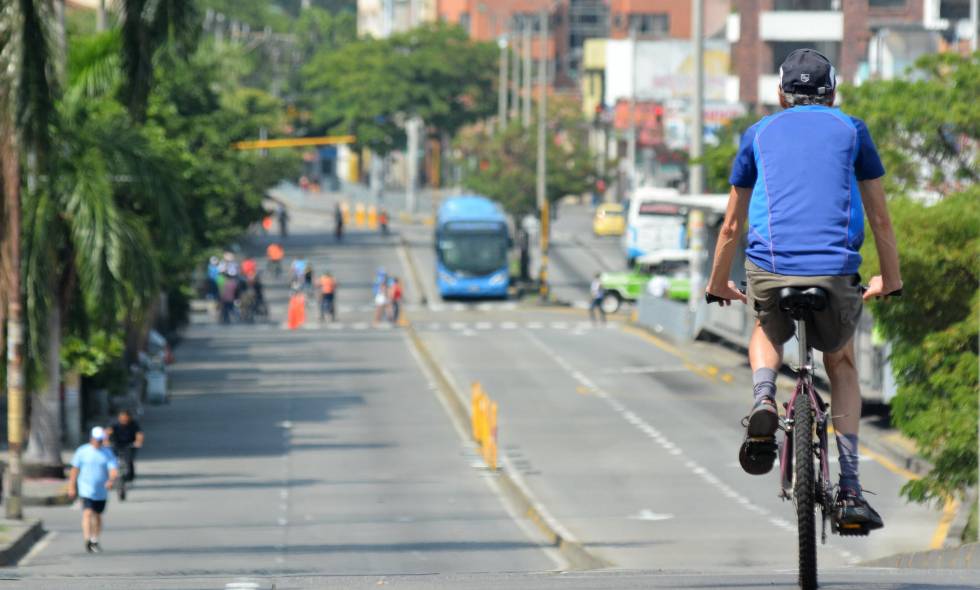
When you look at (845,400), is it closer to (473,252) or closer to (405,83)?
(473,252)

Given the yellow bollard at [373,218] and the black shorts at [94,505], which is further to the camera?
the yellow bollard at [373,218]

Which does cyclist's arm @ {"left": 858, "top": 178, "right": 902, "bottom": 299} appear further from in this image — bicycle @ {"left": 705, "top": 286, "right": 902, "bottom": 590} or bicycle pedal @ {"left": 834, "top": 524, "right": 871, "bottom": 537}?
bicycle pedal @ {"left": 834, "top": 524, "right": 871, "bottom": 537}

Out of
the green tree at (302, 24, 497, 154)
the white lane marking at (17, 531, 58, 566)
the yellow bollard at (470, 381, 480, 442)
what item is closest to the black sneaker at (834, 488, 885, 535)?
the white lane marking at (17, 531, 58, 566)

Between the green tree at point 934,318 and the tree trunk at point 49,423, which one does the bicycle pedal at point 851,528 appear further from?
the tree trunk at point 49,423

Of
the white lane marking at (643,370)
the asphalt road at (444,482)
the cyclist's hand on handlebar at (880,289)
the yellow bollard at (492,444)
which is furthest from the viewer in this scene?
the white lane marking at (643,370)

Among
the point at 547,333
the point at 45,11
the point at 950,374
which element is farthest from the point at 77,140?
the point at 547,333

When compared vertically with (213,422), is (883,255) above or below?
above

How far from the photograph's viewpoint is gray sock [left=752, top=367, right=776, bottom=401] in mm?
8188

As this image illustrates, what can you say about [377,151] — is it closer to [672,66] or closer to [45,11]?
[672,66]

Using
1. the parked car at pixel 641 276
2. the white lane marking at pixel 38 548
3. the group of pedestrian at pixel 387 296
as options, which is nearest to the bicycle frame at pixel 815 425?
the white lane marking at pixel 38 548

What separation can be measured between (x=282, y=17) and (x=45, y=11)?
5478 inches

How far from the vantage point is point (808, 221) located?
782 centimetres

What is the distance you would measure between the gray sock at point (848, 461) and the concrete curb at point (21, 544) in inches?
613

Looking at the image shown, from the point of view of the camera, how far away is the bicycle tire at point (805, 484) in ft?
25.7
